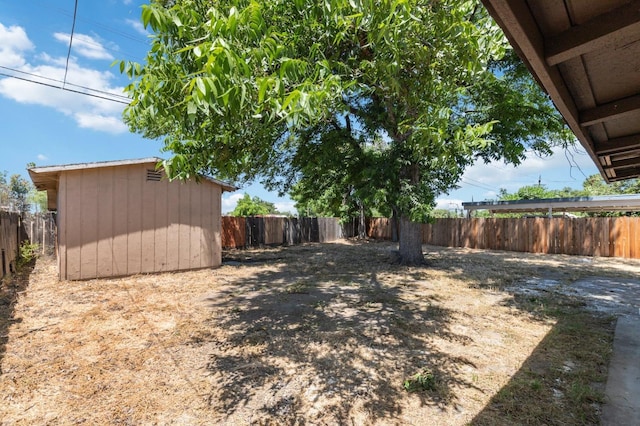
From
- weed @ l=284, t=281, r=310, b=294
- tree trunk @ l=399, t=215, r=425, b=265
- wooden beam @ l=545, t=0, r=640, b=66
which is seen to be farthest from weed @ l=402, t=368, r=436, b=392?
tree trunk @ l=399, t=215, r=425, b=265

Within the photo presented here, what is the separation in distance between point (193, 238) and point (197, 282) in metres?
1.66

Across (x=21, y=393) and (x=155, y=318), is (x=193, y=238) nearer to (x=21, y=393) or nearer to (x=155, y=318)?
(x=155, y=318)

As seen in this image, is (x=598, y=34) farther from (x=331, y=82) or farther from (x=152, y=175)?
(x=152, y=175)

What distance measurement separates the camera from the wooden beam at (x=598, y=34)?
122cm

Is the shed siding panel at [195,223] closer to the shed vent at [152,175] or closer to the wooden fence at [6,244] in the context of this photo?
the shed vent at [152,175]

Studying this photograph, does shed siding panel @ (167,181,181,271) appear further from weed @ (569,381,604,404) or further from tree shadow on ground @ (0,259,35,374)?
weed @ (569,381,604,404)

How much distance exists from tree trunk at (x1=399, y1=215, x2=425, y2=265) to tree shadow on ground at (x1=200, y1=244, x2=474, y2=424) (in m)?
2.70

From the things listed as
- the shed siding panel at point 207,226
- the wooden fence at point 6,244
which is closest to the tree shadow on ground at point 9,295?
the wooden fence at point 6,244

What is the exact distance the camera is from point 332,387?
245cm

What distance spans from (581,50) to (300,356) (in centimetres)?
286

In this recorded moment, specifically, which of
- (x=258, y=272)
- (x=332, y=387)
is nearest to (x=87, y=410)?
(x=332, y=387)

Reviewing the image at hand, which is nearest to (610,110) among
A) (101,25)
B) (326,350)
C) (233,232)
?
(326,350)

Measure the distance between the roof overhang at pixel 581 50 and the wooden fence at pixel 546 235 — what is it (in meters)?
6.60

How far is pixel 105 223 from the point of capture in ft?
21.8
